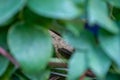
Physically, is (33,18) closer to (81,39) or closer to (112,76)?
(81,39)

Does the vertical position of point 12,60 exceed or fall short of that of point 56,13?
it falls short

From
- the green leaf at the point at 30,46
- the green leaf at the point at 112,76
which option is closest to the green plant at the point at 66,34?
the green leaf at the point at 30,46

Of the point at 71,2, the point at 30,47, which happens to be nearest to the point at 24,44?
the point at 30,47

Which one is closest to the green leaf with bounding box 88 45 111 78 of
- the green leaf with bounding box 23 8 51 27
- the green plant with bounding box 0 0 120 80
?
the green plant with bounding box 0 0 120 80

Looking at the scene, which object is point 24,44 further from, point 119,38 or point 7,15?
point 119,38

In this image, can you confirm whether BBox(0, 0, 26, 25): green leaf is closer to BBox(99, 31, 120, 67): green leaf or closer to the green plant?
the green plant

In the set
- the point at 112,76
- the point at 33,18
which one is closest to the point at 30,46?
the point at 33,18

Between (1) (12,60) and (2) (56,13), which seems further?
(1) (12,60)
